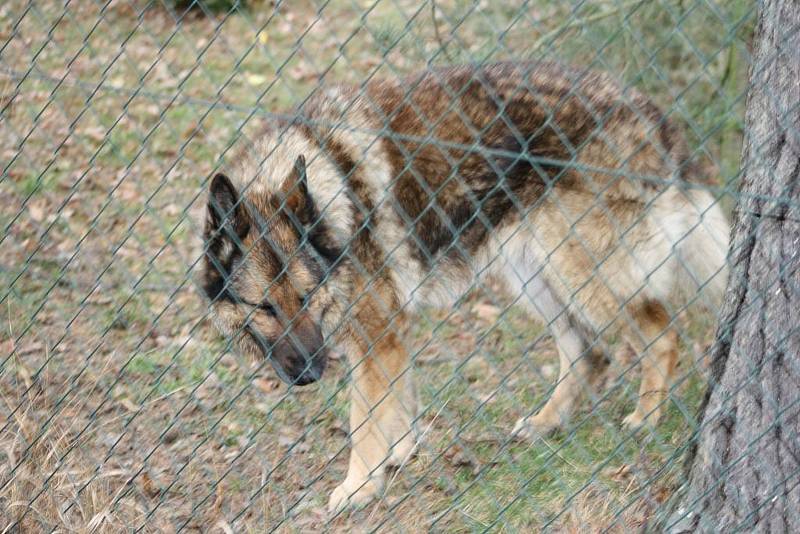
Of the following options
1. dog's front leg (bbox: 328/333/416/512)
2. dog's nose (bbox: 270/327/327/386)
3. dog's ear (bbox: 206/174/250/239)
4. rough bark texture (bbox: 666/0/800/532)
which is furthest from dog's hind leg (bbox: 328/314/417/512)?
rough bark texture (bbox: 666/0/800/532)

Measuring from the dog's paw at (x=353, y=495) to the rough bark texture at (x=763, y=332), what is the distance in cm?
148

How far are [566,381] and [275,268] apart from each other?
1.58 m

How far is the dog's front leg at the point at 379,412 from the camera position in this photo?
405cm

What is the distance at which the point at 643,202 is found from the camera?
3.95 meters

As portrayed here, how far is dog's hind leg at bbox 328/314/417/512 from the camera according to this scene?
4043 millimetres

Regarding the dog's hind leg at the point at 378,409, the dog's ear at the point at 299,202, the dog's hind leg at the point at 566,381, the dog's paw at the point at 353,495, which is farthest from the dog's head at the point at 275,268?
the dog's hind leg at the point at 566,381

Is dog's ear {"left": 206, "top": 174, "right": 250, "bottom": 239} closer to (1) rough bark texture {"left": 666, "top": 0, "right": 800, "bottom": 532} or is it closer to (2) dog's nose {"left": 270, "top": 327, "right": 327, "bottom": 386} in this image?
(2) dog's nose {"left": 270, "top": 327, "right": 327, "bottom": 386}

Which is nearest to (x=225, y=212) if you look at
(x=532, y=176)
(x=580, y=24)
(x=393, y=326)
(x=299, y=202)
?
(x=299, y=202)

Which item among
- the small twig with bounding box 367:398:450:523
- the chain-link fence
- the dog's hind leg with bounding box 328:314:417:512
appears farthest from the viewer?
the dog's hind leg with bounding box 328:314:417:512

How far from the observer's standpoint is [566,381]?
4.50 meters

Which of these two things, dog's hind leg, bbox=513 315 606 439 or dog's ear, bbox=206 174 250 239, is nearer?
dog's ear, bbox=206 174 250 239

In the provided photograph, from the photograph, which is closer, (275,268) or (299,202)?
(299,202)

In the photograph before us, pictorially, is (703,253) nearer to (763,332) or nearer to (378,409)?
(378,409)

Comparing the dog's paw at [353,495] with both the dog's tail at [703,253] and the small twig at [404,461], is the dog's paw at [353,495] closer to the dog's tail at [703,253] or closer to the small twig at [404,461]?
the small twig at [404,461]
